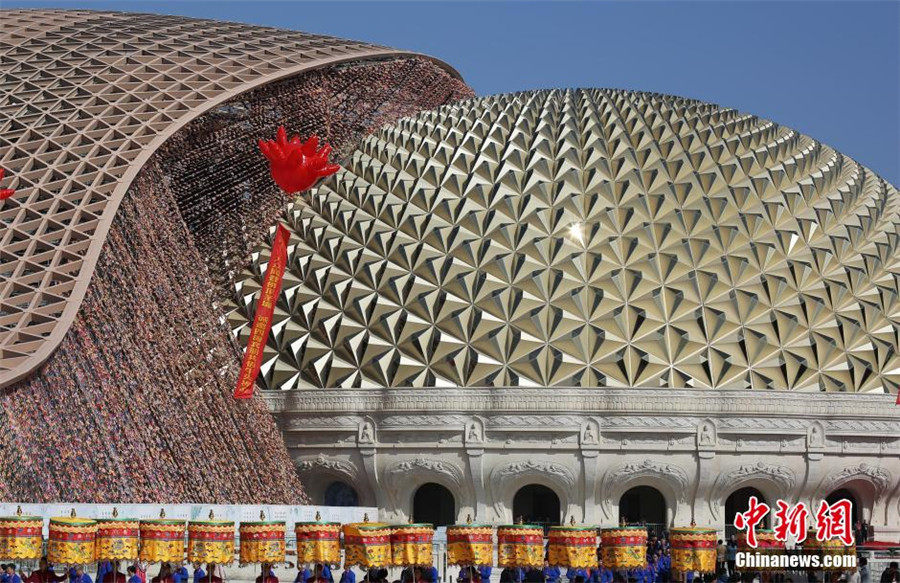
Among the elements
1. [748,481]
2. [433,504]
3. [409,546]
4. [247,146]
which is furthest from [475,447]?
[409,546]

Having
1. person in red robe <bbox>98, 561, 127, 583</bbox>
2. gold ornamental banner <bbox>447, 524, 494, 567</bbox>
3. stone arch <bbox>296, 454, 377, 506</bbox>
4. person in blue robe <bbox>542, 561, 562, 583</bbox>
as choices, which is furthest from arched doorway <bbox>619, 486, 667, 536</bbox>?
person in red robe <bbox>98, 561, 127, 583</bbox>

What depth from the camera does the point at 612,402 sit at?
177 feet

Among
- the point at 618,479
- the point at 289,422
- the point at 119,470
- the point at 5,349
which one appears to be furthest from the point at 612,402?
the point at 5,349

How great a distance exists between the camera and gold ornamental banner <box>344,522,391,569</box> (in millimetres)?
32281

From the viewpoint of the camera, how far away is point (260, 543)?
33188 millimetres

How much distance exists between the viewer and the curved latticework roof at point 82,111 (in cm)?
4378

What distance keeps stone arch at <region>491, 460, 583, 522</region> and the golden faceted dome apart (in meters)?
3.08

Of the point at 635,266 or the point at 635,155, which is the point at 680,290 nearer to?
the point at 635,266

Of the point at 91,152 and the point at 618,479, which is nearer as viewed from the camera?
the point at 91,152

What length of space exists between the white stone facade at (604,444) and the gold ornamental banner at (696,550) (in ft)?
61.7

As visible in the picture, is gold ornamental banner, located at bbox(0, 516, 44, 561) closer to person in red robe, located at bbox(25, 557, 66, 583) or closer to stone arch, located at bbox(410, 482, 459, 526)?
person in red robe, located at bbox(25, 557, 66, 583)

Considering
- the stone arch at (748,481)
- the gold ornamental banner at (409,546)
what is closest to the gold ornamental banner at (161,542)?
the gold ornamental banner at (409,546)

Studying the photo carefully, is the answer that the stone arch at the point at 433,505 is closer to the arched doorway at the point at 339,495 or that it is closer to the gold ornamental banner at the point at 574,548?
the arched doorway at the point at 339,495

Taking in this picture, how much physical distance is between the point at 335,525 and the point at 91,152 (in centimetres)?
2198
